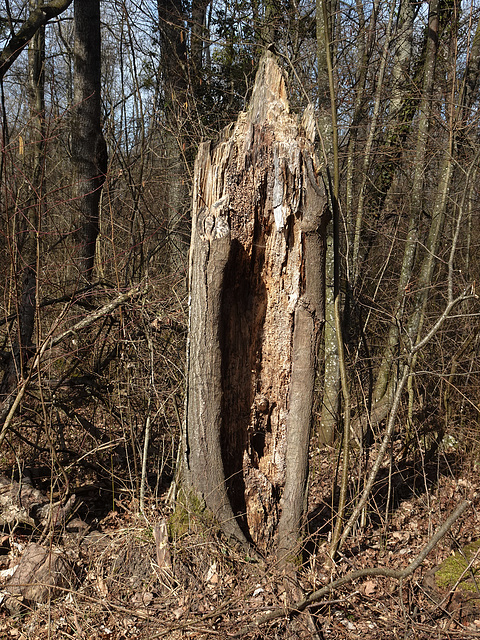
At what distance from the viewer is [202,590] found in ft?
10.8

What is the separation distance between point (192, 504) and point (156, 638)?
82cm

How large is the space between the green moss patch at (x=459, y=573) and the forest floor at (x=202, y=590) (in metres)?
0.07

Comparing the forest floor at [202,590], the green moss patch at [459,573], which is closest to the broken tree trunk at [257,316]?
the forest floor at [202,590]

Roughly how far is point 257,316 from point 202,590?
6.00 feet

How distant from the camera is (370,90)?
6035 mm

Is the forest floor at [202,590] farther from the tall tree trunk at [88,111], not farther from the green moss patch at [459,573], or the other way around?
the tall tree trunk at [88,111]

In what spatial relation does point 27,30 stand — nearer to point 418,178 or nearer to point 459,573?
point 418,178

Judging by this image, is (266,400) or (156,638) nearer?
(156,638)

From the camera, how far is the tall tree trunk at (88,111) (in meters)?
6.54

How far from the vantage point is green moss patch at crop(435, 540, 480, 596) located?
3.35m

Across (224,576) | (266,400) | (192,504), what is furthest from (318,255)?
(224,576)

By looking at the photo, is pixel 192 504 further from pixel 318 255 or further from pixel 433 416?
pixel 433 416

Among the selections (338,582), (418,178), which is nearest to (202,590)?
(338,582)

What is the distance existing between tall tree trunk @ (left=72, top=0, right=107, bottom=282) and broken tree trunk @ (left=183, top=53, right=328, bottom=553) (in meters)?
3.59
